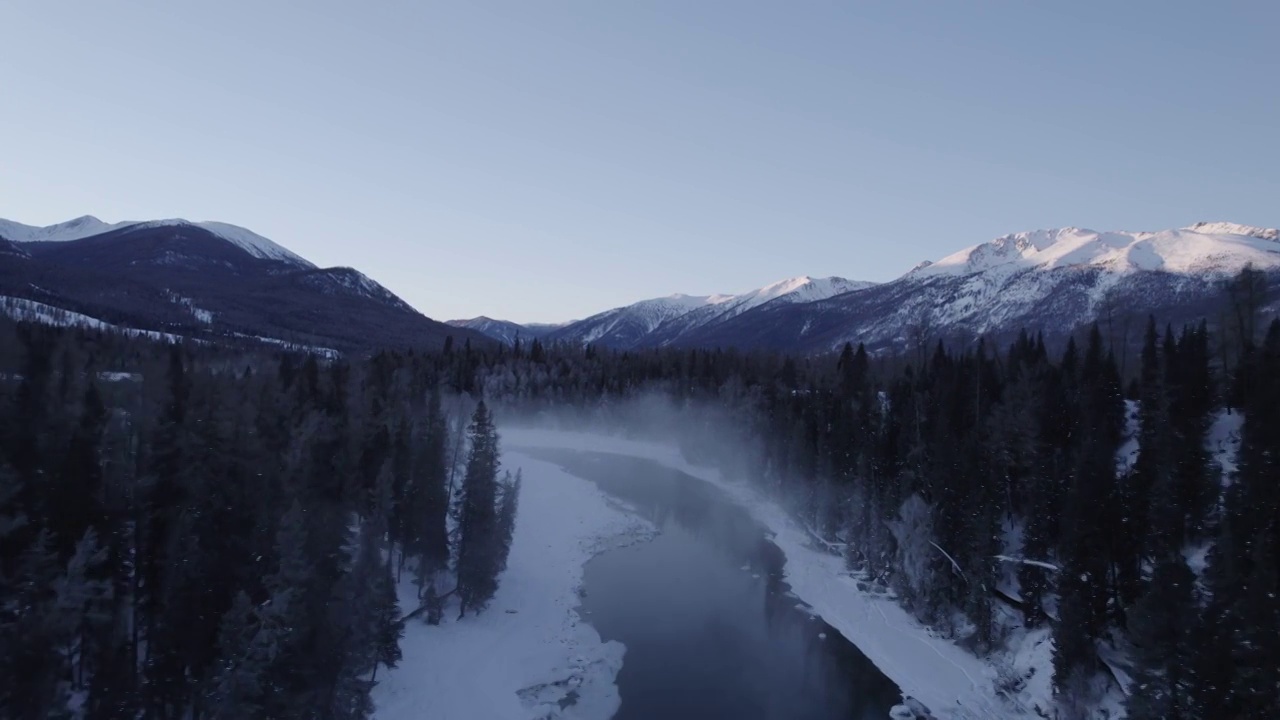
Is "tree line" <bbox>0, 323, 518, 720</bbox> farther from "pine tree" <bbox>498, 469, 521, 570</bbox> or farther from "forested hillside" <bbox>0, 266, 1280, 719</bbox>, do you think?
"pine tree" <bbox>498, 469, 521, 570</bbox>

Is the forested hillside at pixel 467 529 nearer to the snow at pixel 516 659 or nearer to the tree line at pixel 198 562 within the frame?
the tree line at pixel 198 562

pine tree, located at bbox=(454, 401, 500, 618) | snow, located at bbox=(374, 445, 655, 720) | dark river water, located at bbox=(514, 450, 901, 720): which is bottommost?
dark river water, located at bbox=(514, 450, 901, 720)

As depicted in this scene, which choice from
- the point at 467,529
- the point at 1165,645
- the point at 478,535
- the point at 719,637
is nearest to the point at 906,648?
the point at 719,637

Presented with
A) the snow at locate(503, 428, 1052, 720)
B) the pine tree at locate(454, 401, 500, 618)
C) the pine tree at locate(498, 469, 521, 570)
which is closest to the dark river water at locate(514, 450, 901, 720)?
the snow at locate(503, 428, 1052, 720)

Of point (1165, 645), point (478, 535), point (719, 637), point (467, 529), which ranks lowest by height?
point (719, 637)

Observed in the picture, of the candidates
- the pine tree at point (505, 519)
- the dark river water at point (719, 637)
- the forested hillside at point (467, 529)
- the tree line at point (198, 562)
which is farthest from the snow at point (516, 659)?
the pine tree at point (505, 519)

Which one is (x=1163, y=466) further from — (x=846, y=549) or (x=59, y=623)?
(x=59, y=623)

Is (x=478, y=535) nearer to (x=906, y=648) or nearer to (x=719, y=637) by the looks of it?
(x=719, y=637)
